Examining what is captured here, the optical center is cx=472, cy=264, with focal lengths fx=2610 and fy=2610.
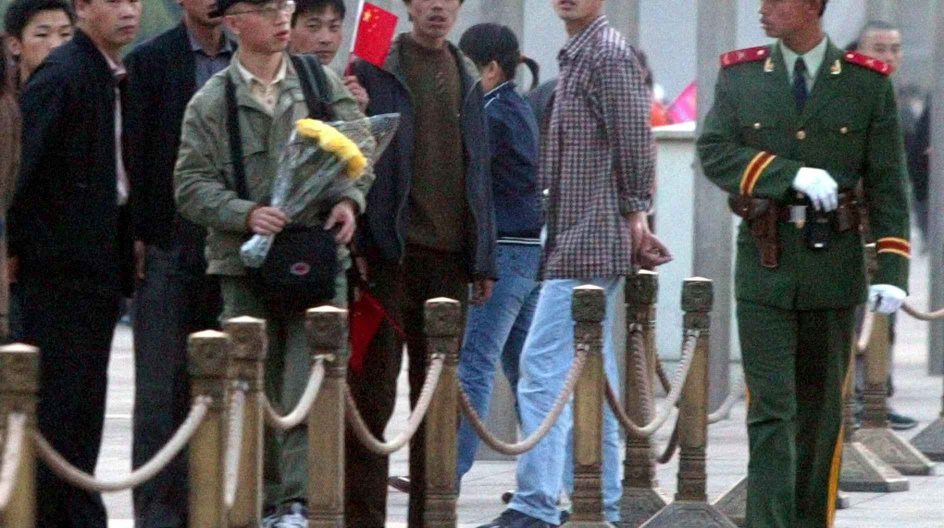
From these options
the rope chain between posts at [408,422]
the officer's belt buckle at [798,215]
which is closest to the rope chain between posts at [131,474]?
the rope chain between posts at [408,422]

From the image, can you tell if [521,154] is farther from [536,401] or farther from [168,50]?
[168,50]

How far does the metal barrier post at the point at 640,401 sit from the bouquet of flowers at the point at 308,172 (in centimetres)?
181

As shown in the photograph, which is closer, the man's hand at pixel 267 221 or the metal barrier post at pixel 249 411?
the metal barrier post at pixel 249 411

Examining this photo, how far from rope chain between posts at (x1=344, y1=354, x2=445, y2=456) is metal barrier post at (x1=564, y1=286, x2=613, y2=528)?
0.88 metres

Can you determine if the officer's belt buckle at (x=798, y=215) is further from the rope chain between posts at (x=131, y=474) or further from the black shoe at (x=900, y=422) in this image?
the black shoe at (x=900, y=422)

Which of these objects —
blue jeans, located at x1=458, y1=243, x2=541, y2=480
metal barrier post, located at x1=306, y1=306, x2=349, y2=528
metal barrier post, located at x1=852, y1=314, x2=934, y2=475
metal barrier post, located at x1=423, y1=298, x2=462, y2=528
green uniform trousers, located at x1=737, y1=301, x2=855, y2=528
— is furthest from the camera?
metal barrier post, located at x1=852, y1=314, x2=934, y2=475

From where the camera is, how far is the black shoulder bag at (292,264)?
8.01m

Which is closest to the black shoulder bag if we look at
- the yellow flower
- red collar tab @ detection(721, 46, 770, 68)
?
the yellow flower

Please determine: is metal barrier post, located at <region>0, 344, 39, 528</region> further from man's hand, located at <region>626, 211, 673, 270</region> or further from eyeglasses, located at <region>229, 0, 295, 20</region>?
man's hand, located at <region>626, 211, 673, 270</region>

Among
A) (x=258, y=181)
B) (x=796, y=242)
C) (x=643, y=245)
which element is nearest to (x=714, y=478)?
(x=643, y=245)

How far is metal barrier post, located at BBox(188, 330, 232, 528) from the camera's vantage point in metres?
6.77

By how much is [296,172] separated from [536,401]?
1.80m

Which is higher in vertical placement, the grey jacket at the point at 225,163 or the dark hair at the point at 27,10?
the dark hair at the point at 27,10

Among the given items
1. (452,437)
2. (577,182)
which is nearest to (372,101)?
(577,182)
